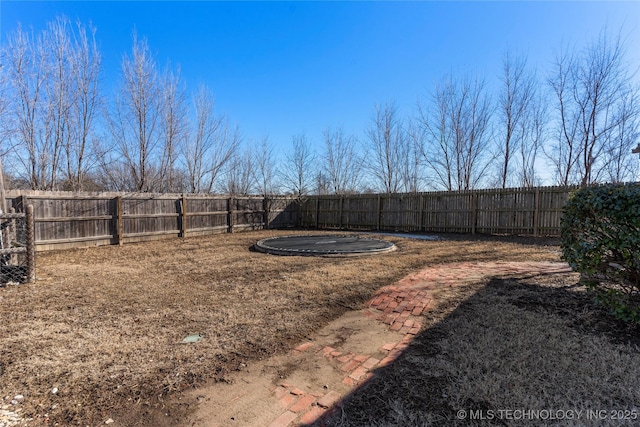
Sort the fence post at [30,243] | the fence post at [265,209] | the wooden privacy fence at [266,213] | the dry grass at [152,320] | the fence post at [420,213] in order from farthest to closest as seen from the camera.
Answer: the fence post at [265,209]
the fence post at [420,213]
the wooden privacy fence at [266,213]
the fence post at [30,243]
the dry grass at [152,320]

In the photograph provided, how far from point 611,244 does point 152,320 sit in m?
4.52

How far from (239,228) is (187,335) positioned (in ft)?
34.7

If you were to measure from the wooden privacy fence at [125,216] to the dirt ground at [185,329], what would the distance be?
2.97 m

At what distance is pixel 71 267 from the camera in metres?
5.84

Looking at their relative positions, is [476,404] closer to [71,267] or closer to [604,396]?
[604,396]

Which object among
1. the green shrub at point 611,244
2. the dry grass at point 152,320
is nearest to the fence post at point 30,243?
the dry grass at point 152,320

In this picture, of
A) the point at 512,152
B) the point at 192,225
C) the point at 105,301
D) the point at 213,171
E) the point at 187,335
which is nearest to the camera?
the point at 187,335

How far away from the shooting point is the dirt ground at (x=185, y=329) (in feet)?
6.12

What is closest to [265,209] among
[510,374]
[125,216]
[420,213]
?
[125,216]

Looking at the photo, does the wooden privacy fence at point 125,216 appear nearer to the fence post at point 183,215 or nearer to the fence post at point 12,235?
the fence post at point 183,215

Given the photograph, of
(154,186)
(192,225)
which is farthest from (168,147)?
(192,225)

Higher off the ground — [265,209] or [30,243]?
[265,209]

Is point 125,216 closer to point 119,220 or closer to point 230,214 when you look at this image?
point 119,220

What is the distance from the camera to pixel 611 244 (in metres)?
2.77
